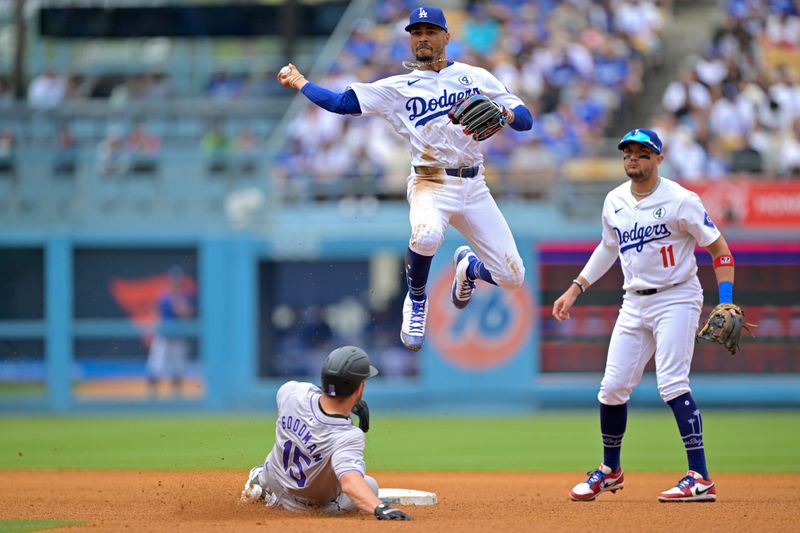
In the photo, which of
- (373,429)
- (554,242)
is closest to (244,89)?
(554,242)

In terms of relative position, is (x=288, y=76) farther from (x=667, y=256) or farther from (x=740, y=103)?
(x=740, y=103)

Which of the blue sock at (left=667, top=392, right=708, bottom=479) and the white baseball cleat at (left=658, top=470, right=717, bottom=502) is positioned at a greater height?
the blue sock at (left=667, top=392, right=708, bottom=479)

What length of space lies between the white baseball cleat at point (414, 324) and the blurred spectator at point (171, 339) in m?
Result: 10.1

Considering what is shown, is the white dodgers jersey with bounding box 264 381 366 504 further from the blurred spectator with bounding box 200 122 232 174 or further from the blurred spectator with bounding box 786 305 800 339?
the blurred spectator with bounding box 200 122 232 174

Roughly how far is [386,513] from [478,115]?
241cm

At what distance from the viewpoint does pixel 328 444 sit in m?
6.70

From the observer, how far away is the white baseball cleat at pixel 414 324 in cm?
816

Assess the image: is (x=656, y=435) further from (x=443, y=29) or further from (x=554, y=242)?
(x=443, y=29)

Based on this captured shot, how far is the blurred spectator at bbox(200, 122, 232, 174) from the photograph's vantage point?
1806cm

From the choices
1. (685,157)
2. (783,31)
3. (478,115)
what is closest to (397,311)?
(685,157)

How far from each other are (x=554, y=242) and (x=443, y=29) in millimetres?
9583

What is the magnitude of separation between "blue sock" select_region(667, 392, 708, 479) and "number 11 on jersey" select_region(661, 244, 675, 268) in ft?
2.66

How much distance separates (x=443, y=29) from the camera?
7.81m

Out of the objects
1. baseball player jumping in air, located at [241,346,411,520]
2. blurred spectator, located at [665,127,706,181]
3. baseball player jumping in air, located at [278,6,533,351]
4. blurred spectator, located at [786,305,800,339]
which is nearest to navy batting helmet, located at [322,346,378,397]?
baseball player jumping in air, located at [241,346,411,520]
